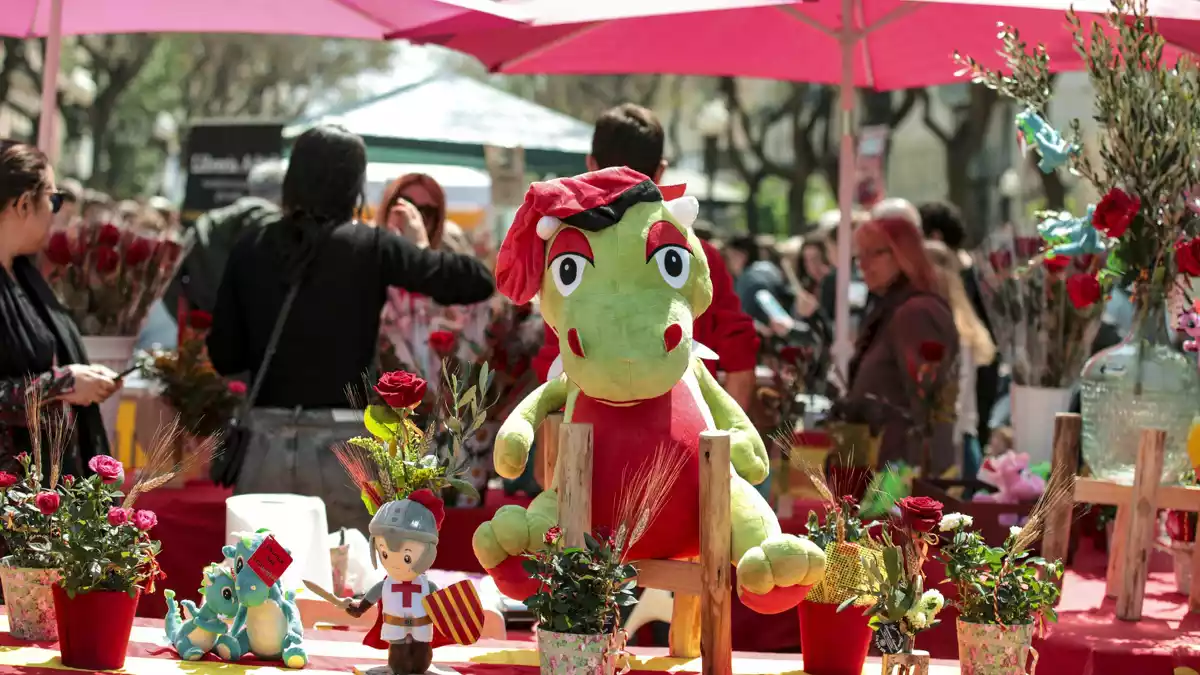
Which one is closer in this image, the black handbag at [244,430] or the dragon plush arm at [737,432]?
the dragon plush arm at [737,432]

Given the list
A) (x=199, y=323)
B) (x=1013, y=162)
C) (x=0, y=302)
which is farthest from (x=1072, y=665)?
(x=1013, y=162)

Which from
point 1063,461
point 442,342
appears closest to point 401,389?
point 1063,461

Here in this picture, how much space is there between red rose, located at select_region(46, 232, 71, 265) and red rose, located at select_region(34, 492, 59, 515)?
2459 mm

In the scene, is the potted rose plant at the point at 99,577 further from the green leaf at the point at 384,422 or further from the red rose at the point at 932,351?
the red rose at the point at 932,351

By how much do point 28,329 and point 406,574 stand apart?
5.43 feet

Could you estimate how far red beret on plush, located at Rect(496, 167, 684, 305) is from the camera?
3184mm

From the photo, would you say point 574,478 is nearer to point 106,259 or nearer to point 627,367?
point 627,367

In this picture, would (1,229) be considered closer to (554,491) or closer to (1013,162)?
(554,491)

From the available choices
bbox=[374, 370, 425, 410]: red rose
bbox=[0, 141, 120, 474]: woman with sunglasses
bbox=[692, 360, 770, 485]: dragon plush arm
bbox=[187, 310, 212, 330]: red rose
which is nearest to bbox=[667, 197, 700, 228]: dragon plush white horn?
bbox=[692, 360, 770, 485]: dragon plush arm

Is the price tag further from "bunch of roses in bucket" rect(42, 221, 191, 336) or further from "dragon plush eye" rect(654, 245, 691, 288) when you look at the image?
"bunch of roses in bucket" rect(42, 221, 191, 336)

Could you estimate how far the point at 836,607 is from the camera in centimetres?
323

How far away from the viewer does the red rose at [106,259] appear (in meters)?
5.44

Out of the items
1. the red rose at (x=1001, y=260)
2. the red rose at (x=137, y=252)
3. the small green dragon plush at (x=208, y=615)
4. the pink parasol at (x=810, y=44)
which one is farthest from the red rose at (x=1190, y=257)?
the red rose at (x=137, y=252)

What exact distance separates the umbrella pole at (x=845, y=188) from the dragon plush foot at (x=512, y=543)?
3.10 metres
